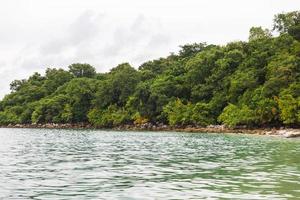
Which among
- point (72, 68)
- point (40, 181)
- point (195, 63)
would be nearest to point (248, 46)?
point (195, 63)

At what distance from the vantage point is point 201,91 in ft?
323

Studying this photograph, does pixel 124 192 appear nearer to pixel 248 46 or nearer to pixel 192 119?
pixel 192 119

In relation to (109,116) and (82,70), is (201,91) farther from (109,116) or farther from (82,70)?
(82,70)

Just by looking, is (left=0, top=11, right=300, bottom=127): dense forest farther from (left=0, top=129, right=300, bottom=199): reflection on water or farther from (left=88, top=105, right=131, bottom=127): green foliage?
(left=0, top=129, right=300, bottom=199): reflection on water

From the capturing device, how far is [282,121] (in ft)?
253

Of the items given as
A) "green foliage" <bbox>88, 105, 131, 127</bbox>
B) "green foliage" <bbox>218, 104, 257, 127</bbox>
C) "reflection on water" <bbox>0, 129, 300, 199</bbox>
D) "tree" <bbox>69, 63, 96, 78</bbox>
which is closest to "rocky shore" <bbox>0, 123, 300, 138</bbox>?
"green foliage" <bbox>218, 104, 257, 127</bbox>

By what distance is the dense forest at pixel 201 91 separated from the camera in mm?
78750

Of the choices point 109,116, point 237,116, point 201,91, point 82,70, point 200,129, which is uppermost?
point 82,70

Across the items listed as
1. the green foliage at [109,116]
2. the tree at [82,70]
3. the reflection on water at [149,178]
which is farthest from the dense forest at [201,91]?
the reflection on water at [149,178]

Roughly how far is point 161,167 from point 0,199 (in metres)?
10.6

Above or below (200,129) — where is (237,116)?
above

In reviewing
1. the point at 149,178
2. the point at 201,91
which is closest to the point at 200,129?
the point at 201,91

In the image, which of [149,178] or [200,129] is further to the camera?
[200,129]

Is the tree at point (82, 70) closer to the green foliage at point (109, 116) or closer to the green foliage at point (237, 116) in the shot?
the green foliage at point (109, 116)
